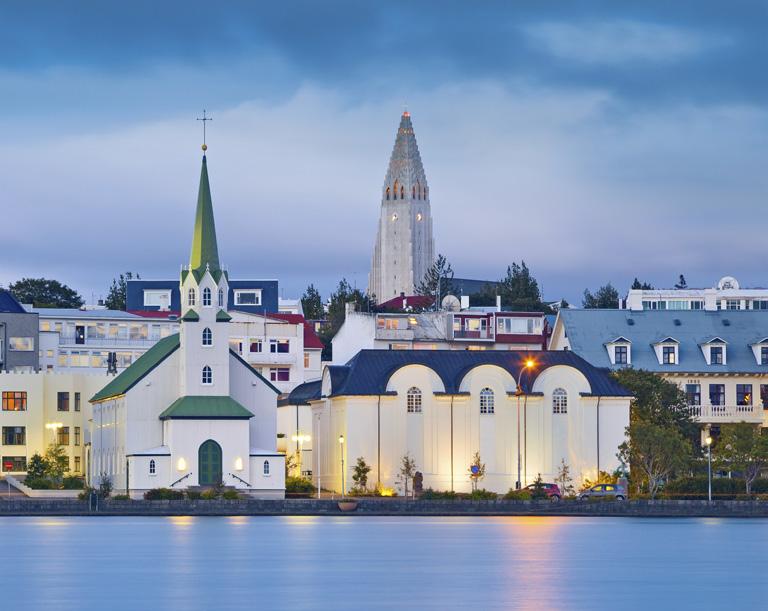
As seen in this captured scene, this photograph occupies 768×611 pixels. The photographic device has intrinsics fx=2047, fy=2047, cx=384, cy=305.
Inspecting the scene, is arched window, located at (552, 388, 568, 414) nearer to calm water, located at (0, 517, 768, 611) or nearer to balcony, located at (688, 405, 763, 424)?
balcony, located at (688, 405, 763, 424)

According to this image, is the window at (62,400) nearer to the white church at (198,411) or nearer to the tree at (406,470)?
the white church at (198,411)

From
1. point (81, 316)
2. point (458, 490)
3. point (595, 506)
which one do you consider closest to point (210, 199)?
point (458, 490)

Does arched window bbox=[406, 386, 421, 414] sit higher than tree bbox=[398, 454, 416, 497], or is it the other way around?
arched window bbox=[406, 386, 421, 414]

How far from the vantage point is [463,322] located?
171125 millimetres

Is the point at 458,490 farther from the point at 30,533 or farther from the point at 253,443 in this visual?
the point at 30,533

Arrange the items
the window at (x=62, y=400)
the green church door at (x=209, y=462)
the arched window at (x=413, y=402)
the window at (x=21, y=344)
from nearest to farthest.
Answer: the green church door at (x=209, y=462) → the arched window at (x=413, y=402) → the window at (x=62, y=400) → the window at (x=21, y=344)

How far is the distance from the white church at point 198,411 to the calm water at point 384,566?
19878 millimetres

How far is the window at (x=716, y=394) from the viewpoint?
14012 centimetres

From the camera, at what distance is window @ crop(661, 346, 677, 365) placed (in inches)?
5561

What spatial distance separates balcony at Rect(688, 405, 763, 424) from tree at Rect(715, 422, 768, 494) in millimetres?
19351

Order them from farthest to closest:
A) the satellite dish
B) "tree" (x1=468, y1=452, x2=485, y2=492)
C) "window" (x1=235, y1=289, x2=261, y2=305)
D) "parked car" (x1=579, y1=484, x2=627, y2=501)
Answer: the satellite dish < "window" (x1=235, y1=289, x2=261, y2=305) < "tree" (x1=468, y1=452, x2=485, y2=492) < "parked car" (x1=579, y1=484, x2=627, y2=501)

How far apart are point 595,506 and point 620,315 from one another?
132 feet

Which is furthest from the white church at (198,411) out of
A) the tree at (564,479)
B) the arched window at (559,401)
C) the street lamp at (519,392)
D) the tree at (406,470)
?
the arched window at (559,401)

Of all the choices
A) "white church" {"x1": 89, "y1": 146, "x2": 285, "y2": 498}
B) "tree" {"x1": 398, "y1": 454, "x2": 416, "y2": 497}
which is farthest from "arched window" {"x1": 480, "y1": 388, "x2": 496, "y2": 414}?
"white church" {"x1": 89, "y1": 146, "x2": 285, "y2": 498}
